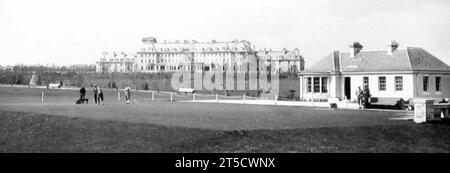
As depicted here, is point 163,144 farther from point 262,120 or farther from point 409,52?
point 409,52

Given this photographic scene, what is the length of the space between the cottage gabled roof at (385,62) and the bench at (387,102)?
7.12ft

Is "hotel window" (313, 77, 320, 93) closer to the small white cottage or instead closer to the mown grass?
the small white cottage

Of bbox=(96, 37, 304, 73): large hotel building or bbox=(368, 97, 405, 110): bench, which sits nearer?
bbox=(368, 97, 405, 110): bench

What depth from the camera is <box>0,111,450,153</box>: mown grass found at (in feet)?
53.2

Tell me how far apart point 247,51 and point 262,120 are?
131 m

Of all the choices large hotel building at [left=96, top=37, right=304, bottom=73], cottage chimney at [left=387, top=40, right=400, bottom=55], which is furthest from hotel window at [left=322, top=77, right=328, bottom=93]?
large hotel building at [left=96, top=37, right=304, bottom=73]

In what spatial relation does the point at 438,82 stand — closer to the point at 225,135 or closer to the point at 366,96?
the point at 366,96

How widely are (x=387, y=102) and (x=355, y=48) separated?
7.45 meters

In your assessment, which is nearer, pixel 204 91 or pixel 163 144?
pixel 163 144
